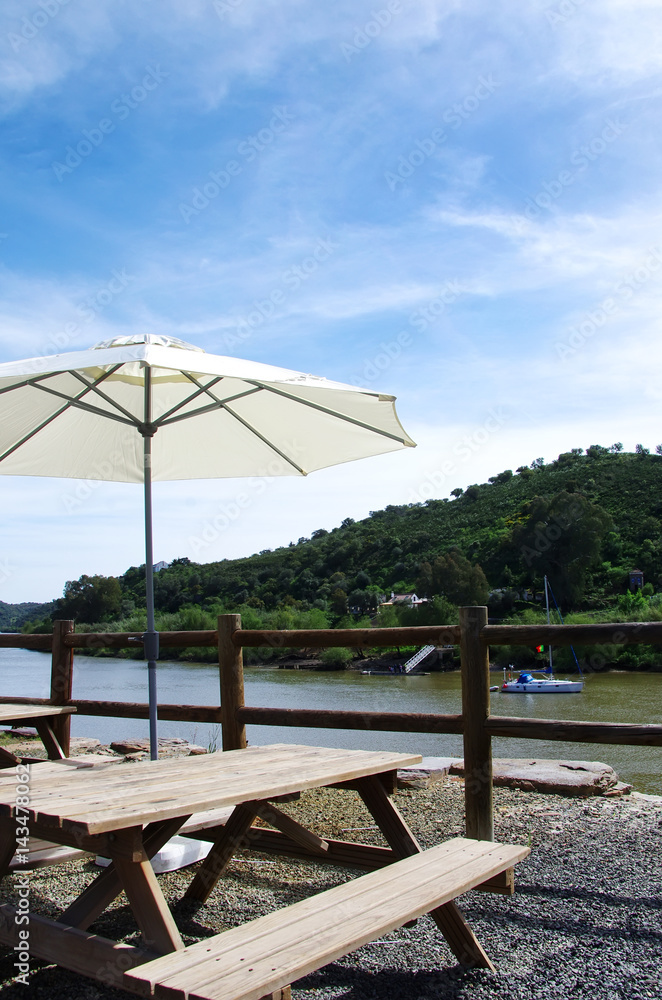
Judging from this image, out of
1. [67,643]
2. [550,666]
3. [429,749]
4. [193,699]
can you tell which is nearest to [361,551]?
[550,666]

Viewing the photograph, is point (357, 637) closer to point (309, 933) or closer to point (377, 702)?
point (309, 933)

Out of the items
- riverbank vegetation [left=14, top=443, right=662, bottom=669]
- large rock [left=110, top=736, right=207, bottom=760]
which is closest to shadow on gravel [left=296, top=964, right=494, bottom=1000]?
large rock [left=110, top=736, right=207, bottom=760]

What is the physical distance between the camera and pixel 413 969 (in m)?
1.99

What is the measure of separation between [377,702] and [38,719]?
2094cm

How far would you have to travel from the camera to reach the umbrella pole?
3.17 metres

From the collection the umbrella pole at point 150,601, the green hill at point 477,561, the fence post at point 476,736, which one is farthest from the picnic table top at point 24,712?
the green hill at point 477,561

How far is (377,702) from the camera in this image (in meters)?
24.2

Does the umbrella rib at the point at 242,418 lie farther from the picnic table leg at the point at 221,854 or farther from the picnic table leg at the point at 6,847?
the picnic table leg at the point at 6,847

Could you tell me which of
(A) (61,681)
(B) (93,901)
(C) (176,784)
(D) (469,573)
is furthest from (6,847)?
(D) (469,573)

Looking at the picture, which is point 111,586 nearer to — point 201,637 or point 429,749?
point 429,749

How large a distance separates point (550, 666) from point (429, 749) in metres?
25.1

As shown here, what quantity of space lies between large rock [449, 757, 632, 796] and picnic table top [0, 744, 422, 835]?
206cm

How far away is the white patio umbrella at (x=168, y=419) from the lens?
9.33 ft

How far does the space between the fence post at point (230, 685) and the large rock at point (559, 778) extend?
161 centimetres
